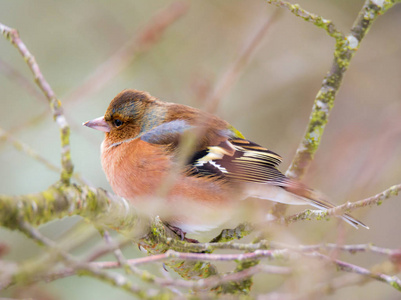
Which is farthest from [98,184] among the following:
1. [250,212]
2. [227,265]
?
[250,212]

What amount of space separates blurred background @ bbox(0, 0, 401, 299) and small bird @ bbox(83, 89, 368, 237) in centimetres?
119

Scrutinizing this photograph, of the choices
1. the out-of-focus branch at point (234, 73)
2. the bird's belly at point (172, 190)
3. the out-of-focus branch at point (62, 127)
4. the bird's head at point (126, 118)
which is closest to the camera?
the out-of-focus branch at point (62, 127)

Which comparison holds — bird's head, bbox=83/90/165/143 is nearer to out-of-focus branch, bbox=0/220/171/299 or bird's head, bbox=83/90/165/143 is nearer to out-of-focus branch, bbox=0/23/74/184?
out-of-focus branch, bbox=0/23/74/184

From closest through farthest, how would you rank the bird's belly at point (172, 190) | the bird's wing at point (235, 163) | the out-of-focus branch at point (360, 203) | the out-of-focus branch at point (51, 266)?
the out-of-focus branch at point (51, 266) < the out-of-focus branch at point (360, 203) < the bird's belly at point (172, 190) < the bird's wing at point (235, 163)

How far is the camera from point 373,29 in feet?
18.3

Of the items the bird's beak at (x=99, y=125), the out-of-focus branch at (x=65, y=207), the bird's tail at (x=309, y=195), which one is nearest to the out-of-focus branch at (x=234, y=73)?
the bird's tail at (x=309, y=195)

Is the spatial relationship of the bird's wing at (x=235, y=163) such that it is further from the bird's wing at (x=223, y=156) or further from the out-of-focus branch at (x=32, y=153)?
the out-of-focus branch at (x=32, y=153)

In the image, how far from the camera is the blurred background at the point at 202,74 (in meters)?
5.30

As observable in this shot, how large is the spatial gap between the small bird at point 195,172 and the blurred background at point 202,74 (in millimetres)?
1188

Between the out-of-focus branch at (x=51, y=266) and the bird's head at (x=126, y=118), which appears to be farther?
the bird's head at (x=126, y=118)

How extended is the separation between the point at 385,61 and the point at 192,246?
14.4 feet

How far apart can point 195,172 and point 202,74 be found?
80.5 inches

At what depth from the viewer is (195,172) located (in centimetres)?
338

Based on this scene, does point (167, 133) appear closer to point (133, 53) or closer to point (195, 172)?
point (195, 172)
